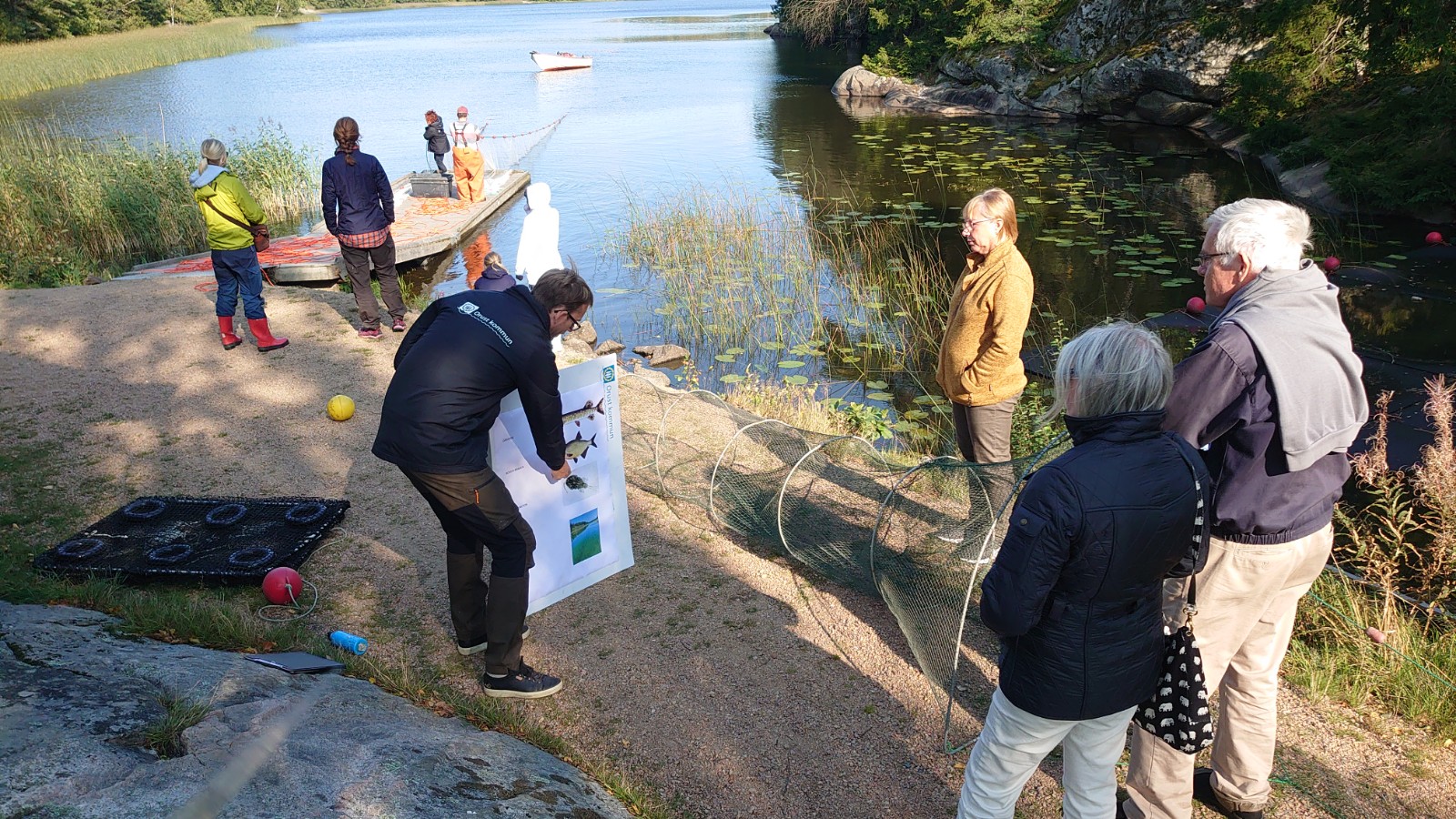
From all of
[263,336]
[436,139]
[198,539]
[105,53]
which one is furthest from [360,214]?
[105,53]

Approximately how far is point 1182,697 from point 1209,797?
94cm

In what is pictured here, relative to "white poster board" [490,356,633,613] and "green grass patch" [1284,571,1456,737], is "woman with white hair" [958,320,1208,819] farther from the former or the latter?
"white poster board" [490,356,633,613]

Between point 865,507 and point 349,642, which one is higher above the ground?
point 349,642

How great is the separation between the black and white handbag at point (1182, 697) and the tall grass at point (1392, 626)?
1571 mm

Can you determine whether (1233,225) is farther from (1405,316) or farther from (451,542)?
(1405,316)

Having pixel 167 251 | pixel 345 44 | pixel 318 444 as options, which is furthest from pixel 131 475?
pixel 345 44

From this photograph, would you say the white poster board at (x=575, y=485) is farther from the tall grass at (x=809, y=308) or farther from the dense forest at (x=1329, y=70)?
the dense forest at (x=1329, y=70)

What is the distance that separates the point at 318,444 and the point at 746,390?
392 cm

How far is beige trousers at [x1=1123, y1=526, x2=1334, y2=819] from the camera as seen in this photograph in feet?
9.12

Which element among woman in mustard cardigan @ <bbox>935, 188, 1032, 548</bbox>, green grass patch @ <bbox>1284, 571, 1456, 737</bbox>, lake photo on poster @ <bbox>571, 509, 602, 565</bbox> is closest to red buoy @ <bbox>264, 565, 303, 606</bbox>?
lake photo on poster @ <bbox>571, 509, 602, 565</bbox>

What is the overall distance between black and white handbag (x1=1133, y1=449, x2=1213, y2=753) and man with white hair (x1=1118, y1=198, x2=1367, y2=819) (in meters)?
0.18

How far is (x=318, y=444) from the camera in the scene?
6.55m

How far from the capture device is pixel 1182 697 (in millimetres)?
2637

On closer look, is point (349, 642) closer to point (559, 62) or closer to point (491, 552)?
point (491, 552)
